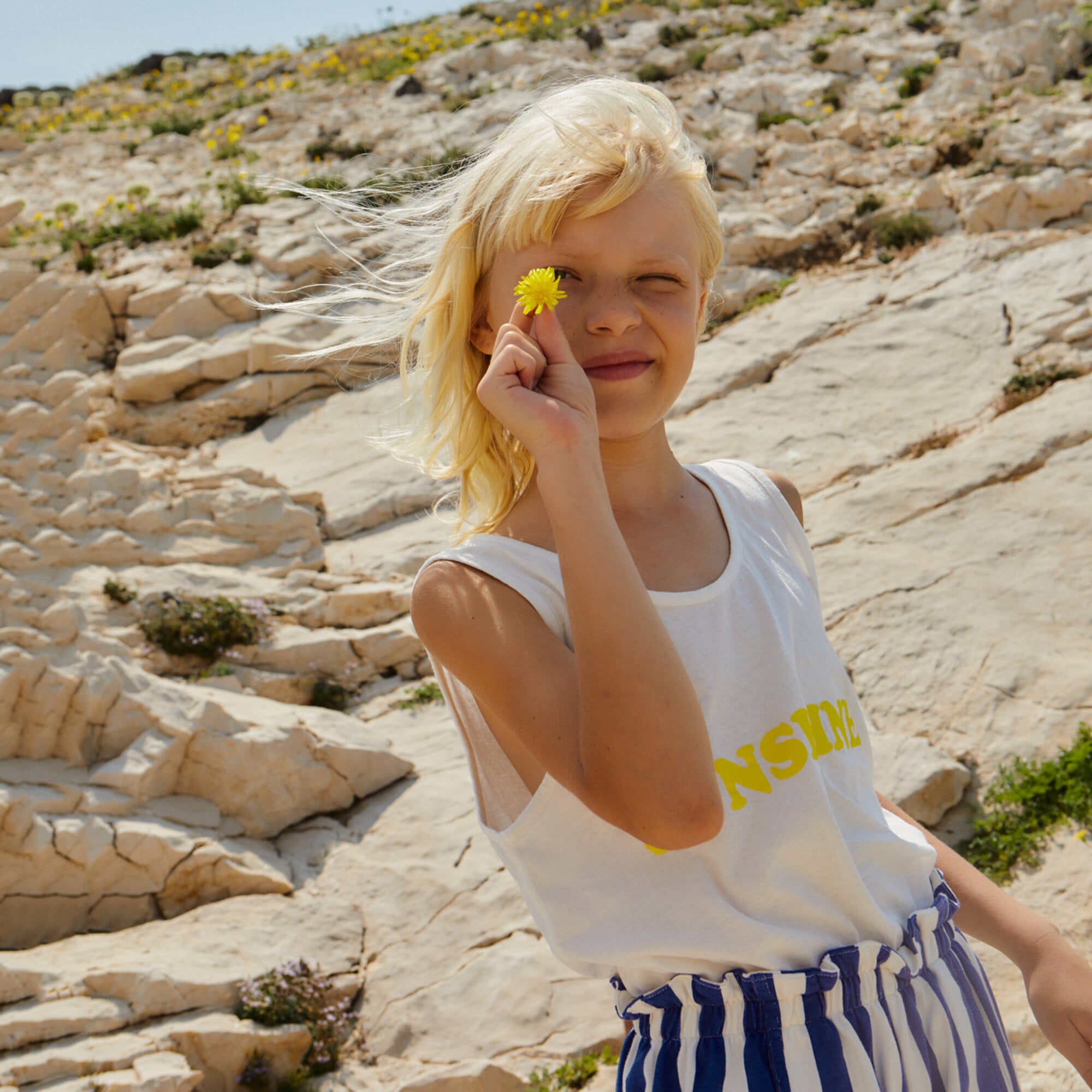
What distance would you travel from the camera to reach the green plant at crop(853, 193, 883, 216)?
9.33 m

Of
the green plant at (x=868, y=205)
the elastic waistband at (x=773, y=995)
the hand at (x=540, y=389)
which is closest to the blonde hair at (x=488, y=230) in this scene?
the hand at (x=540, y=389)

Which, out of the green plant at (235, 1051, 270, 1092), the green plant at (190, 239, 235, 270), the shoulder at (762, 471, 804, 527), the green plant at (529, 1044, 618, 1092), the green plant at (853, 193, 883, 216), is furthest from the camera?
the green plant at (190, 239, 235, 270)

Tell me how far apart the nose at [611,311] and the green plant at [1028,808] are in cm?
300

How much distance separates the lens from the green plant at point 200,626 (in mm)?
6070

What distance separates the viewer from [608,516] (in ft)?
3.56

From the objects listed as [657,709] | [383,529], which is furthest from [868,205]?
[657,709]

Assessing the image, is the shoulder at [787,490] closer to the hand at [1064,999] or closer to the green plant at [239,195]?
the hand at [1064,999]

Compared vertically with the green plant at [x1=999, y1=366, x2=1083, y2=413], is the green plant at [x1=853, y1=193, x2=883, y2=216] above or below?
above

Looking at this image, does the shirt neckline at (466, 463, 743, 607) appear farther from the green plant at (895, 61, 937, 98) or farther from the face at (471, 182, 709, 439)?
the green plant at (895, 61, 937, 98)

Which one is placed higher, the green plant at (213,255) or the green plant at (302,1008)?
the green plant at (213,255)

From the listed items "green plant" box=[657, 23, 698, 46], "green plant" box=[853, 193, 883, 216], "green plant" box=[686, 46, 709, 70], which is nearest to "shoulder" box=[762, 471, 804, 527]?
"green plant" box=[853, 193, 883, 216]

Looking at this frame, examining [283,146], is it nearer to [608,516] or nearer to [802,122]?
[802,122]

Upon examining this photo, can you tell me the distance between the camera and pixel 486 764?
129cm

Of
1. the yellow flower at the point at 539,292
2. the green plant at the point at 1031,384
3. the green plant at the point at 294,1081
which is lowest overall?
the green plant at the point at 294,1081
